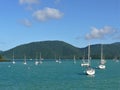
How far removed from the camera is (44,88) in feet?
Result: 205

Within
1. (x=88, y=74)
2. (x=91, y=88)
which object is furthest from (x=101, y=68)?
(x=91, y=88)

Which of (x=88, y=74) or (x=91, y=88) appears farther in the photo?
(x=88, y=74)

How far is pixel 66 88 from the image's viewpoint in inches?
2445

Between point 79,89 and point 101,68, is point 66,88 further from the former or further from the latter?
point 101,68

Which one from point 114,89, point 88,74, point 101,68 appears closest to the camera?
point 114,89

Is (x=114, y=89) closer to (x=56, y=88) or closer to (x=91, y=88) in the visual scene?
(x=91, y=88)

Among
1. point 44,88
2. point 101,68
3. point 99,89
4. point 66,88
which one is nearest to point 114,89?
point 99,89

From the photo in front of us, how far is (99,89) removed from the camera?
61.1 metres

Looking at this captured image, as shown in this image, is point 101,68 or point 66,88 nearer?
point 66,88

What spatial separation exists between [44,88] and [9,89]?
6.18 meters

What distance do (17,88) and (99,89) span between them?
47.8 feet

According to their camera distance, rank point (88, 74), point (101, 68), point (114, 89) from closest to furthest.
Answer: point (114, 89) → point (88, 74) → point (101, 68)

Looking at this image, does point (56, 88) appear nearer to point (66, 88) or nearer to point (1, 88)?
point (66, 88)

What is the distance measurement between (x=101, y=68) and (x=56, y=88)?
274 feet
